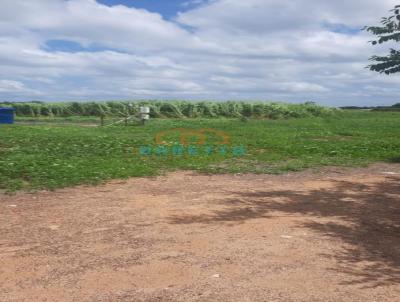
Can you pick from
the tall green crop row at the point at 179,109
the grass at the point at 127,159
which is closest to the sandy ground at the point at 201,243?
the grass at the point at 127,159

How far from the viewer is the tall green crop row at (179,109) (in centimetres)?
3831

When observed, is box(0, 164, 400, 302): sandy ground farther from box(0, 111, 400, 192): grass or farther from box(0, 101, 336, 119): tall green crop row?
box(0, 101, 336, 119): tall green crop row

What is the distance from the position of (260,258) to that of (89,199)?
3606 millimetres

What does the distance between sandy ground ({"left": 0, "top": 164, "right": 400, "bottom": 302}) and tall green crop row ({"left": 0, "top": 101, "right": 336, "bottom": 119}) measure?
29329 millimetres

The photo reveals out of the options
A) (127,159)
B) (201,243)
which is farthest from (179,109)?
(201,243)

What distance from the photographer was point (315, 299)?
4.09 meters

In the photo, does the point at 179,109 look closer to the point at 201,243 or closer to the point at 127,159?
the point at 127,159

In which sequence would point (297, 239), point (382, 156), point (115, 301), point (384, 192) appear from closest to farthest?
point (115, 301) → point (297, 239) → point (384, 192) → point (382, 156)

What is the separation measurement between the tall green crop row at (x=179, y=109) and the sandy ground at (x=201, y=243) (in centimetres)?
2933

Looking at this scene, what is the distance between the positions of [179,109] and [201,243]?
32908 millimetres

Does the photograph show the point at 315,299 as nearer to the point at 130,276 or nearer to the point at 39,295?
the point at 130,276

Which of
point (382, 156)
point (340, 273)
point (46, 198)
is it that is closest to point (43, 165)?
point (46, 198)

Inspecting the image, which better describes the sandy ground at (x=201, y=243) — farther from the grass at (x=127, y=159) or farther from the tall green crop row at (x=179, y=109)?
the tall green crop row at (x=179, y=109)

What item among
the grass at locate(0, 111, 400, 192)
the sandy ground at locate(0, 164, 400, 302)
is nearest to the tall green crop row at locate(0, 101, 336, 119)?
the grass at locate(0, 111, 400, 192)
